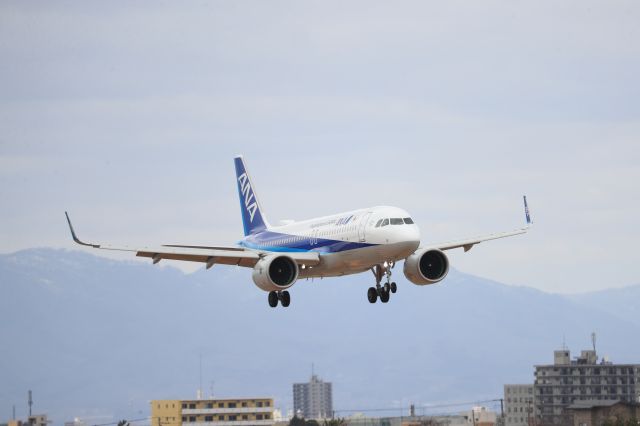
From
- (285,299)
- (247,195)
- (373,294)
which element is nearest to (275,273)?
(285,299)

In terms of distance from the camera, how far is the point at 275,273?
297 feet

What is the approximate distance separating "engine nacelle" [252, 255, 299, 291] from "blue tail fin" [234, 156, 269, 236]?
19147 mm

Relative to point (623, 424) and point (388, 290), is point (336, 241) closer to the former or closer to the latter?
point (388, 290)

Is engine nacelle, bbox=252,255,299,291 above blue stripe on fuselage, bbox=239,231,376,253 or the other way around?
the other way around

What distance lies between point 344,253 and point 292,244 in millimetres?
8470

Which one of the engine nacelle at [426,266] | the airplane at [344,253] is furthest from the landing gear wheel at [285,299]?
the engine nacelle at [426,266]

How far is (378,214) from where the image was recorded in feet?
286

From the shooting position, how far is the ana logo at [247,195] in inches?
4478

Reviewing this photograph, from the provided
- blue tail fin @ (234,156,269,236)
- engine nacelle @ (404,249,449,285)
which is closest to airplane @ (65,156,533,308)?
engine nacelle @ (404,249,449,285)

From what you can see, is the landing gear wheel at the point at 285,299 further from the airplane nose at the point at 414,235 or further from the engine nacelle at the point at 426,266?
the airplane nose at the point at 414,235

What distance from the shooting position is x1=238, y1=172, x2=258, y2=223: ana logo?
114 meters

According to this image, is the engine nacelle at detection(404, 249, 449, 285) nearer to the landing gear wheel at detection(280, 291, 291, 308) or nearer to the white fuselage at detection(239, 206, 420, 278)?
the white fuselage at detection(239, 206, 420, 278)

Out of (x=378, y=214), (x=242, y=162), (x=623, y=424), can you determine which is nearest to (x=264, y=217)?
(x=242, y=162)

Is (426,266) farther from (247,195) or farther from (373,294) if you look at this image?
(247,195)
